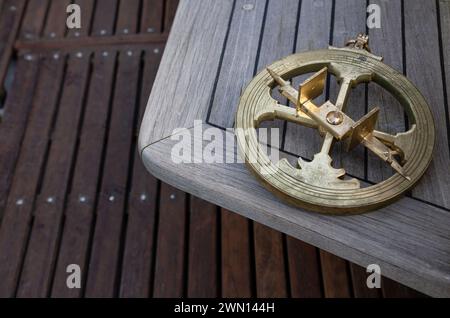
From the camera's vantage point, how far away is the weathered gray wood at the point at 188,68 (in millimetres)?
956

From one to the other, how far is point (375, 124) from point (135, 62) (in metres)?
1.18

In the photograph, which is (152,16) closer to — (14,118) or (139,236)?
(14,118)

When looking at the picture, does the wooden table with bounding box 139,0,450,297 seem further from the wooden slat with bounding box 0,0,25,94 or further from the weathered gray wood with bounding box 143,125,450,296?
the wooden slat with bounding box 0,0,25,94

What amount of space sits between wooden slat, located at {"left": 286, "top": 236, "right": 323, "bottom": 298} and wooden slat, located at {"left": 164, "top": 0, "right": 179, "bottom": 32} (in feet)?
3.10

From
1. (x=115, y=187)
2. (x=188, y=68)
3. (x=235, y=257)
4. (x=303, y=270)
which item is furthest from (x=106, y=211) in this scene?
(x=188, y=68)

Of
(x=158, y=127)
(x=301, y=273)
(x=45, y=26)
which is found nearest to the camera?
(x=158, y=127)

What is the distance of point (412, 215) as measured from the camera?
0.82m

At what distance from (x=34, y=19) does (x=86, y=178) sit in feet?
2.45

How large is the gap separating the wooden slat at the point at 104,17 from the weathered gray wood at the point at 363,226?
1223 mm

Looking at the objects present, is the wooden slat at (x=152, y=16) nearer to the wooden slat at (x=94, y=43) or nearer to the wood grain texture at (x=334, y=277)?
the wooden slat at (x=94, y=43)

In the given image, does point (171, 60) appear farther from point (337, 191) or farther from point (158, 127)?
point (337, 191)

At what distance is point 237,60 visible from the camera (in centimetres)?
103

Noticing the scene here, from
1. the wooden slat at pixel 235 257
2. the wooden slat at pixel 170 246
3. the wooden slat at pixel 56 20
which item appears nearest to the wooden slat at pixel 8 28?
the wooden slat at pixel 56 20
